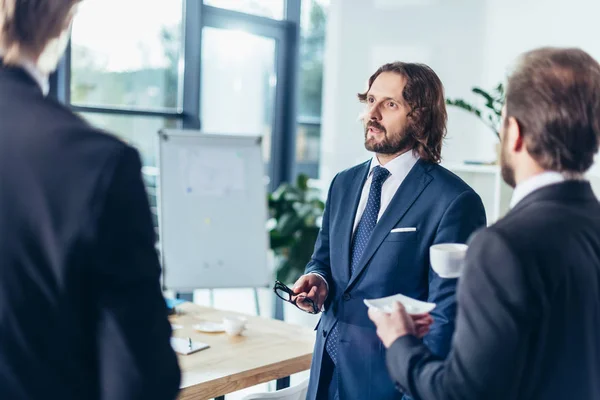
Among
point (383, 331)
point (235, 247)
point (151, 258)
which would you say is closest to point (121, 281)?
point (151, 258)

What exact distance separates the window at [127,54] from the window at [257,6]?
381mm

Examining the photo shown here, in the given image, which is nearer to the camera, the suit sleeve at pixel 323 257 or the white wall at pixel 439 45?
the suit sleeve at pixel 323 257

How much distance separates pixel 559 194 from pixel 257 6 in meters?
4.57

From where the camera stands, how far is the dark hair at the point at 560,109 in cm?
125

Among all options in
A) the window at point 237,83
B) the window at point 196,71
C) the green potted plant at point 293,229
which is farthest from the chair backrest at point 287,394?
the window at point 237,83

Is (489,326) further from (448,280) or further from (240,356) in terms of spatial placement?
(240,356)

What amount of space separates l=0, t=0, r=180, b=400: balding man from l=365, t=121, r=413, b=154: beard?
1.25m

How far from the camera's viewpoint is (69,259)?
1.08 meters

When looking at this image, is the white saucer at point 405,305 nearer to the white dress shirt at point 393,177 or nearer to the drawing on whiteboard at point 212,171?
the white dress shirt at point 393,177

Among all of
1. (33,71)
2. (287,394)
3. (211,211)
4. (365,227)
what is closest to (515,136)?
(33,71)

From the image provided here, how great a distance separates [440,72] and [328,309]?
2.99 m

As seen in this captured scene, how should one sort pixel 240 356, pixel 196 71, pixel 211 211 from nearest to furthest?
pixel 240 356, pixel 211 211, pixel 196 71

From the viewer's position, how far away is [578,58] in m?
1.28

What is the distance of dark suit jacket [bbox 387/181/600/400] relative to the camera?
1200mm
